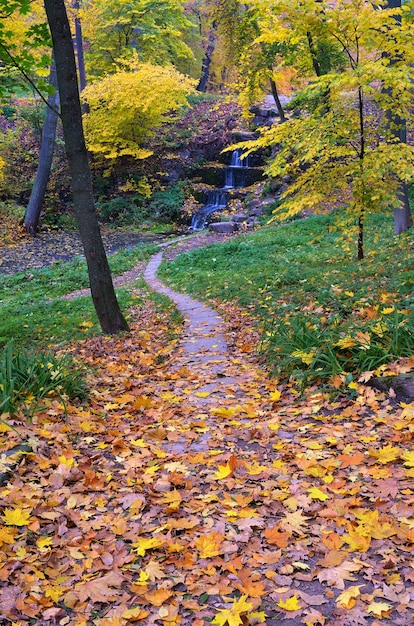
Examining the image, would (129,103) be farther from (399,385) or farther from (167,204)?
(399,385)

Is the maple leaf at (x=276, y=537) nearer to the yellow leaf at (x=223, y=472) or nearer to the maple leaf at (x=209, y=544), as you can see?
the maple leaf at (x=209, y=544)

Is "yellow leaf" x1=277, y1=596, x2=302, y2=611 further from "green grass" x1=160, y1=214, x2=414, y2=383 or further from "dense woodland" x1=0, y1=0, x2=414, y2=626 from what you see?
"green grass" x1=160, y1=214, x2=414, y2=383

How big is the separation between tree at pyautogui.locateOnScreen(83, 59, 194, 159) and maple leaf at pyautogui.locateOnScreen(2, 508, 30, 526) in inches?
774

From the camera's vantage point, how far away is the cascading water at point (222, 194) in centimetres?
2158

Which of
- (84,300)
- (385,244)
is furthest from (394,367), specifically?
(84,300)

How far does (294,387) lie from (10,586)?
10.1ft

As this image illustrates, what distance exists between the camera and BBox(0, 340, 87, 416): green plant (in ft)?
12.6

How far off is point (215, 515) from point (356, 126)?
6.43 m

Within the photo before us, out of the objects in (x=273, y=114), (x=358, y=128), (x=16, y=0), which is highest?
(x=273, y=114)

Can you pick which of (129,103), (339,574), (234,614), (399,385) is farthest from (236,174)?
(234,614)

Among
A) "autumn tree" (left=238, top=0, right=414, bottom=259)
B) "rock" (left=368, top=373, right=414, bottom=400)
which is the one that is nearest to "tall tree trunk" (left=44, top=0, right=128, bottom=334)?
"autumn tree" (left=238, top=0, right=414, bottom=259)

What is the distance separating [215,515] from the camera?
8.80ft

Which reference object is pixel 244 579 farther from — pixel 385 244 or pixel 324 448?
pixel 385 244

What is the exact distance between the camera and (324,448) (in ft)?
10.9
